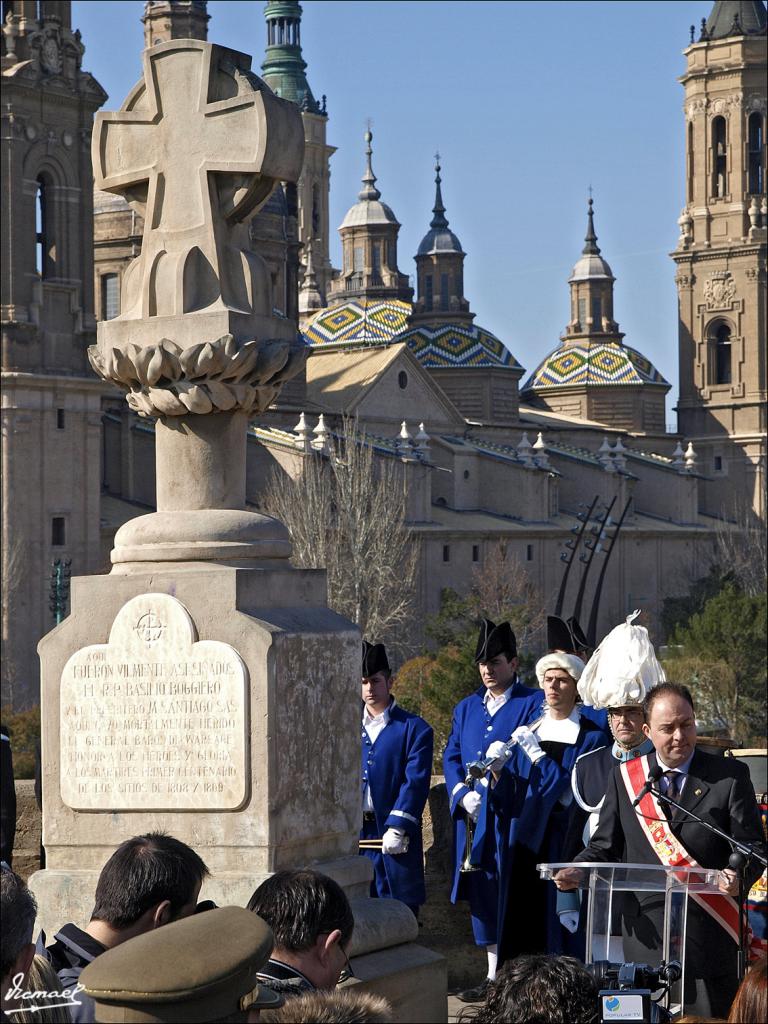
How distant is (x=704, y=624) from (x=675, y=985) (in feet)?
96.8

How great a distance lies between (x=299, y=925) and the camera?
13.3 ft

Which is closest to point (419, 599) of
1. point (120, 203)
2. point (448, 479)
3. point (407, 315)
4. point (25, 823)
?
point (448, 479)

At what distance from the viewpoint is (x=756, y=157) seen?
67.1 metres

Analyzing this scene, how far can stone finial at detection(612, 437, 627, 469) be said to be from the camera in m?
61.1

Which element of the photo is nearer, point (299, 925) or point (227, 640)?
point (299, 925)

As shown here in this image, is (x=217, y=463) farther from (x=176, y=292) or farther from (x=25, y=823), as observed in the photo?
(x=25, y=823)

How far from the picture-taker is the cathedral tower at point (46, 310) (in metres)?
41.0

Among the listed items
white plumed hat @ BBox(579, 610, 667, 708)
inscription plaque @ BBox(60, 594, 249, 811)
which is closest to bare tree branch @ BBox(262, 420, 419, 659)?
white plumed hat @ BBox(579, 610, 667, 708)

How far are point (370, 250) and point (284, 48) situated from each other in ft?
37.8

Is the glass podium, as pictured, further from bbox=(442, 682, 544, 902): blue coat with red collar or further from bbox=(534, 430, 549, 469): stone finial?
bbox=(534, 430, 549, 469): stone finial

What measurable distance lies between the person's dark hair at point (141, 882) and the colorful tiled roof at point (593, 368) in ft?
223

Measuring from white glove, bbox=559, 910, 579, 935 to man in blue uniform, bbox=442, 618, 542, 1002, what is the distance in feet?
2.63

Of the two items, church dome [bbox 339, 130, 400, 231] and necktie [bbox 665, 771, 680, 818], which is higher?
church dome [bbox 339, 130, 400, 231]

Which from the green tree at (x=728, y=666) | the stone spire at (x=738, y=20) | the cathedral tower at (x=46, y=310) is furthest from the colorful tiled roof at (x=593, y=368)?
the green tree at (x=728, y=666)
